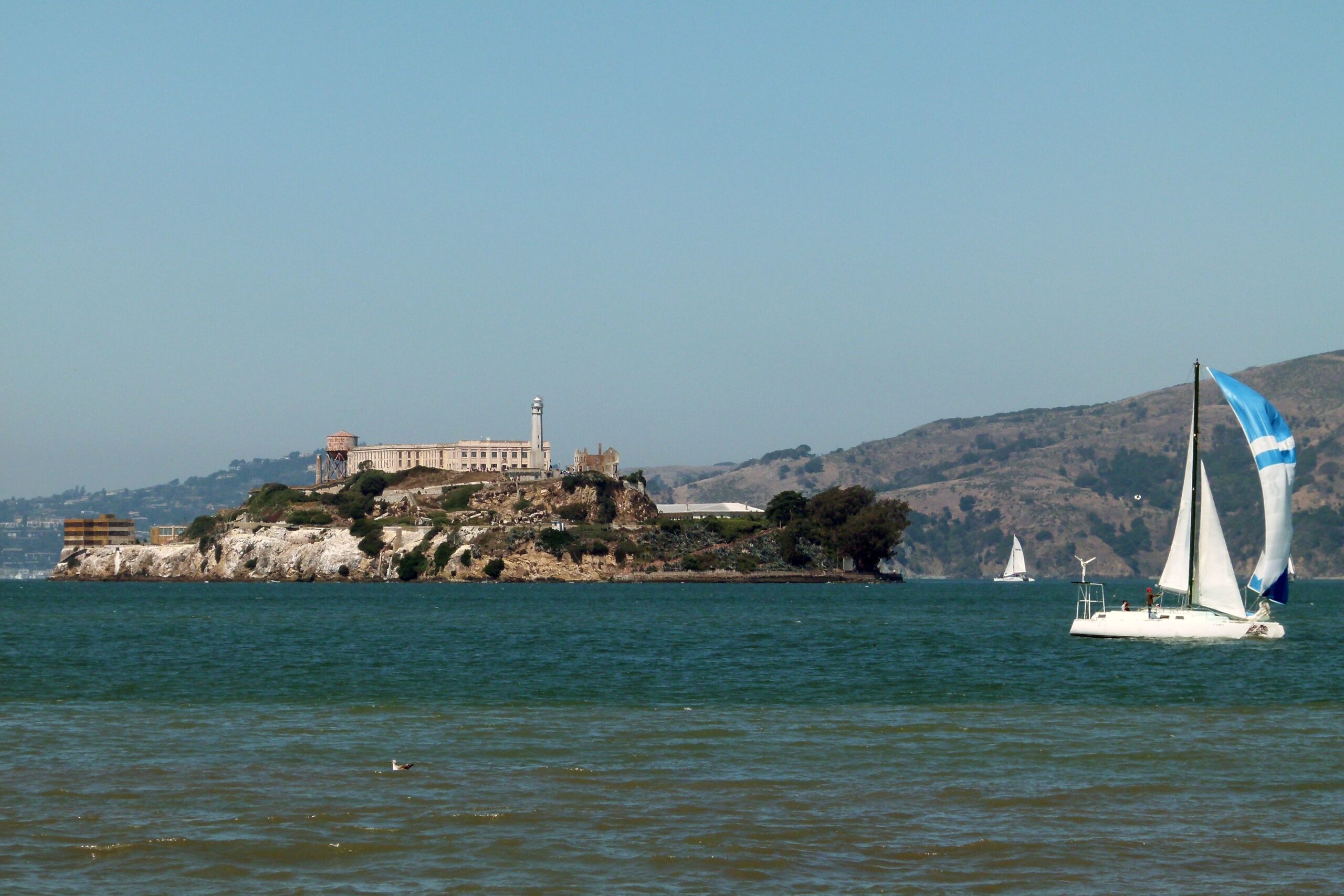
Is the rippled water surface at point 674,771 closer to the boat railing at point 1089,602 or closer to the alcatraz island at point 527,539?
the boat railing at point 1089,602

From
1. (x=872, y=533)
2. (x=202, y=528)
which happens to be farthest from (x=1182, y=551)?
(x=202, y=528)

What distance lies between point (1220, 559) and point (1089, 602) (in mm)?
11291

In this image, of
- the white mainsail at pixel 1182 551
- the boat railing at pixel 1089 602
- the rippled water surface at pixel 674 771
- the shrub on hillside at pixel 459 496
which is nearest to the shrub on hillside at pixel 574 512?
the shrub on hillside at pixel 459 496

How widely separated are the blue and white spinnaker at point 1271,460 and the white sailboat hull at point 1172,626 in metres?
1.75

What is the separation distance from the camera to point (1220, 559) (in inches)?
2136

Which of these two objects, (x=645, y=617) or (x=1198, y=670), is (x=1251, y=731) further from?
(x=645, y=617)

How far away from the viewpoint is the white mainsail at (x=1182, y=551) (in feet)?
179

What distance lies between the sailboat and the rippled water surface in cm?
163

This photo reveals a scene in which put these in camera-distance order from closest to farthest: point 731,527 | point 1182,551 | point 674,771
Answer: point 674,771, point 1182,551, point 731,527

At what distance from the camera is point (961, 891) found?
53.6 ft

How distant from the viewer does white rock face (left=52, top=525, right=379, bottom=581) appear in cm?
17438

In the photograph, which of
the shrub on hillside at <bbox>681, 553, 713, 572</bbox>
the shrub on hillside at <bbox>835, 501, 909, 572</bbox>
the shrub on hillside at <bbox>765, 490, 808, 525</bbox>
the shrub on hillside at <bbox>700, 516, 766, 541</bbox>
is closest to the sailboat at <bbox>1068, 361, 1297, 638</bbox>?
the shrub on hillside at <bbox>681, 553, 713, 572</bbox>

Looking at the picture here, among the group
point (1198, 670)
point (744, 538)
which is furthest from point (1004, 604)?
point (1198, 670)

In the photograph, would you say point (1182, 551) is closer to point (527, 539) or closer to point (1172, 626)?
point (1172, 626)
